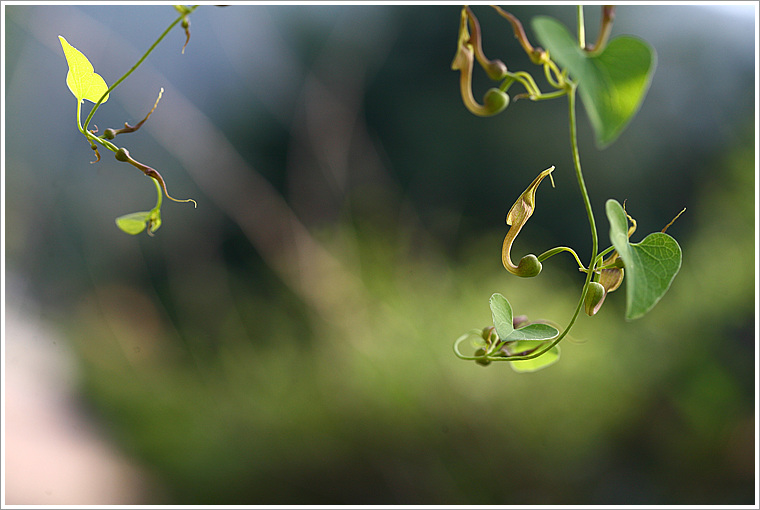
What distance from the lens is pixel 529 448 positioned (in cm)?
114

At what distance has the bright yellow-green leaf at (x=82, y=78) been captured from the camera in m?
0.17

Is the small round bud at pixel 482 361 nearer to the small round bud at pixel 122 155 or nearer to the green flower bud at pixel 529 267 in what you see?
the green flower bud at pixel 529 267

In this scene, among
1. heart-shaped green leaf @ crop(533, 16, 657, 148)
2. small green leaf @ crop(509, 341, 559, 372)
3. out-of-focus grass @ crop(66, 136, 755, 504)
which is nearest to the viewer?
heart-shaped green leaf @ crop(533, 16, 657, 148)

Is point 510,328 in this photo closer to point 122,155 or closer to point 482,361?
point 482,361

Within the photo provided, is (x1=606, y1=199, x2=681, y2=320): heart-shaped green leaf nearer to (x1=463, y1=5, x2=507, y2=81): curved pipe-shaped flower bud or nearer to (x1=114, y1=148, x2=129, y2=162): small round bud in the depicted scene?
(x1=463, y1=5, x2=507, y2=81): curved pipe-shaped flower bud

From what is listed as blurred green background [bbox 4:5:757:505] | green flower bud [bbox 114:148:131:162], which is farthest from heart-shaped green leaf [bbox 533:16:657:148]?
blurred green background [bbox 4:5:757:505]

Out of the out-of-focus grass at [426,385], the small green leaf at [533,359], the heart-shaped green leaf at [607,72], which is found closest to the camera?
the heart-shaped green leaf at [607,72]

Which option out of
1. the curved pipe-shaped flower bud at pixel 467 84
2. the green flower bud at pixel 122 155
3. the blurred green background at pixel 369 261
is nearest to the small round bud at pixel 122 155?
the green flower bud at pixel 122 155

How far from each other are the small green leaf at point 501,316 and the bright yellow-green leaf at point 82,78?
15 centimetres

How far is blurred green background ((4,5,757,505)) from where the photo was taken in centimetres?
115

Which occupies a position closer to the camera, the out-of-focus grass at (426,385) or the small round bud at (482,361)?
the small round bud at (482,361)

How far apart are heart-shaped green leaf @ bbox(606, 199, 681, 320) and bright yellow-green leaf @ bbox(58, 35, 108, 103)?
0.55ft

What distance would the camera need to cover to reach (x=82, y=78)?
18 centimetres

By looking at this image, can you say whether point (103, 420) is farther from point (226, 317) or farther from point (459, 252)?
point (459, 252)
